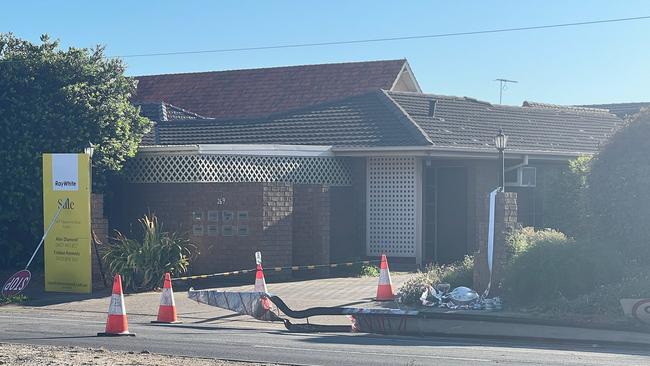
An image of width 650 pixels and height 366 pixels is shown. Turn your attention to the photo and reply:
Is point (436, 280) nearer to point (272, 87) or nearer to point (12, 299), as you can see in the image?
point (12, 299)

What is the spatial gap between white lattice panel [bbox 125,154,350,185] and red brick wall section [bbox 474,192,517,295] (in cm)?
721

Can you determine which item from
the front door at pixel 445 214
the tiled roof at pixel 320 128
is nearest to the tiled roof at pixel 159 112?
the tiled roof at pixel 320 128

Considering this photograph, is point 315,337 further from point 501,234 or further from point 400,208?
point 400,208

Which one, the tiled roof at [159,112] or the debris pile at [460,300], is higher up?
the tiled roof at [159,112]

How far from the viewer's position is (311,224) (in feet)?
80.0

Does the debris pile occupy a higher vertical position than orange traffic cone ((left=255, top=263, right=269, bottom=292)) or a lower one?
lower

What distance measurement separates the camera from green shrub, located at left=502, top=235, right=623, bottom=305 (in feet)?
55.8

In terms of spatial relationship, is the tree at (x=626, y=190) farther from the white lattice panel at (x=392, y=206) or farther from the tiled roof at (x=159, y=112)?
the tiled roof at (x=159, y=112)

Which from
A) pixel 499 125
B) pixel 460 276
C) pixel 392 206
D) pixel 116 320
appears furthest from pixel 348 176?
pixel 116 320

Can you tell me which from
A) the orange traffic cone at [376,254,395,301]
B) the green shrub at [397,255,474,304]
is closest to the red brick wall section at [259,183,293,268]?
the green shrub at [397,255,474,304]

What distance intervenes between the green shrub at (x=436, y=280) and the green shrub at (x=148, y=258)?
219 inches

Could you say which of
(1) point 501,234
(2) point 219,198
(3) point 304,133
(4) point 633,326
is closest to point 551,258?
(1) point 501,234

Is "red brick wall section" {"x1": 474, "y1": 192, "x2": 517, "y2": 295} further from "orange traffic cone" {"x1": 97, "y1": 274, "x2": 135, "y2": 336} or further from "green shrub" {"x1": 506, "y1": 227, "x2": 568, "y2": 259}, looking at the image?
"orange traffic cone" {"x1": 97, "y1": 274, "x2": 135, "y2": 336}

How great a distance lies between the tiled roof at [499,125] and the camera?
88.6 ft
